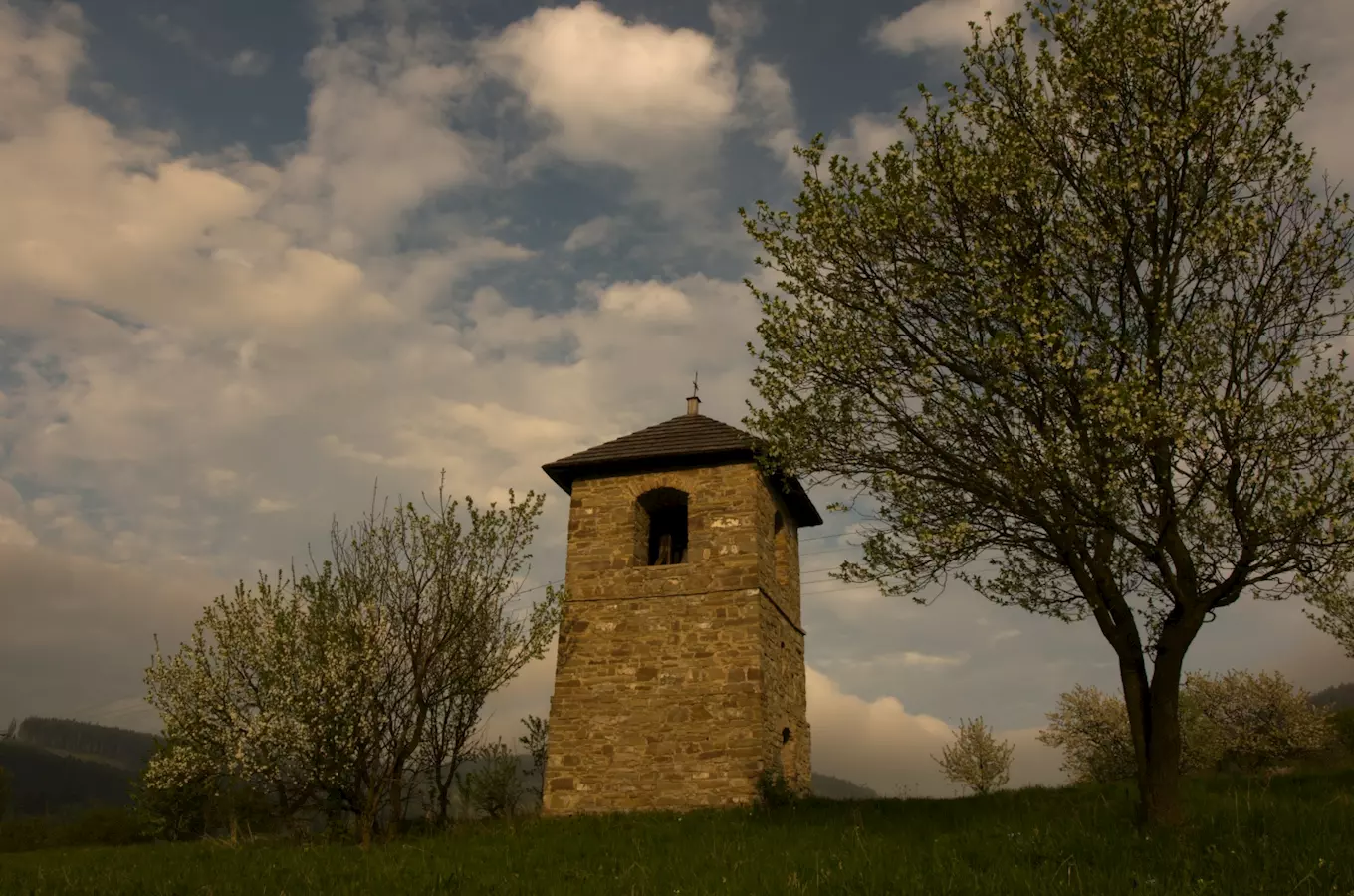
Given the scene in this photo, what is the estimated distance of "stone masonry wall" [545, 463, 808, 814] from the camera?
53.1 feet

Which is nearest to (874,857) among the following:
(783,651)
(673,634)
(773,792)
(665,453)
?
(773,792)

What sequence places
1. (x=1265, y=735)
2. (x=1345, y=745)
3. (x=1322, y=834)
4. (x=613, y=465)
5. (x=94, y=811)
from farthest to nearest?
(x=94, y=811) < (x=1265, y=735) < (x=1345, y=745) < (x=613, y=465) < (x=1322, y=834)

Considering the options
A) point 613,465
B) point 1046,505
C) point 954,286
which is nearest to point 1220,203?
point 954,286

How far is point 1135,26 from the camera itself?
975 centimetres

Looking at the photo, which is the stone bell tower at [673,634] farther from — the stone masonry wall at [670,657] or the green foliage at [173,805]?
the green foliage at [173,805]

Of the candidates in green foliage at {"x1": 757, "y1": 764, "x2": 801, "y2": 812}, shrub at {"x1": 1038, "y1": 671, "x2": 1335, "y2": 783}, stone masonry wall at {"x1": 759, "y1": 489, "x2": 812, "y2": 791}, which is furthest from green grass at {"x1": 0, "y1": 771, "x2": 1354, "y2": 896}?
shrub at {"x1": 1038, "y1": 671, "x2": 1335, "y2": 783}

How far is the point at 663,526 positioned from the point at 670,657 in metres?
3.79

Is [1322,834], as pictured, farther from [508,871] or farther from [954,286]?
[508,871]

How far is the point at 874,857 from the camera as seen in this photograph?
791 cm

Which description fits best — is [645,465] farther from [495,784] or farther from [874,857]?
[874,857]

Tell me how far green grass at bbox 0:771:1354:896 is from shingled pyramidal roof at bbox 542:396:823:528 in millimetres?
7752

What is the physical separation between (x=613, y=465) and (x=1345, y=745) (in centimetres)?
3057

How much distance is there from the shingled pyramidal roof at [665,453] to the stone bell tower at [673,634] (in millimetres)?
33

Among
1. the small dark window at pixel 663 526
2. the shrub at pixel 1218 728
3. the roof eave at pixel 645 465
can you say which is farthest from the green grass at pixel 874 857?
the shrub at pixel 1218 728
